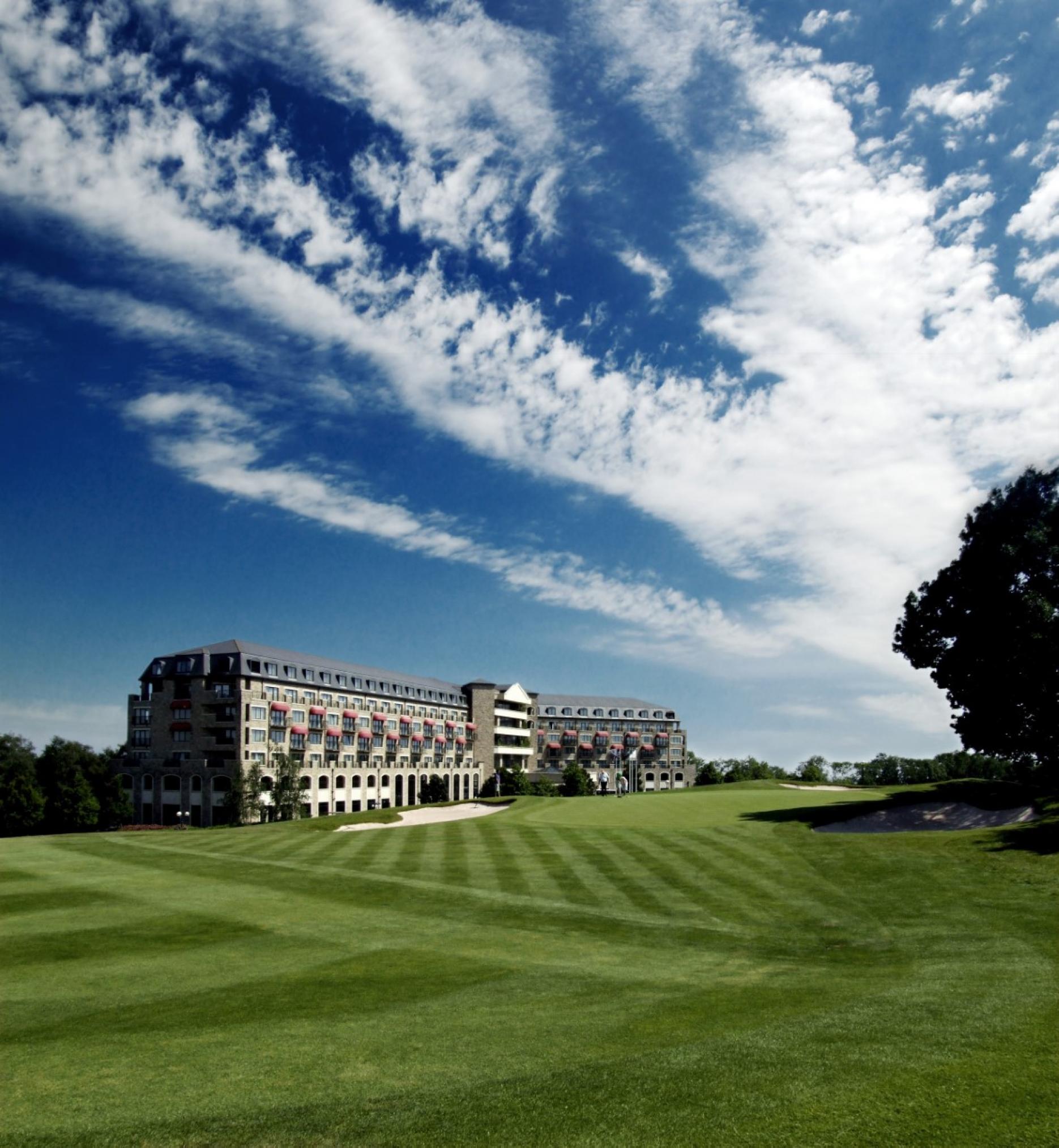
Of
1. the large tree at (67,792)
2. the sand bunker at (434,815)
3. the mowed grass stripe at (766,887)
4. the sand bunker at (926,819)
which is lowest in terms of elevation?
the mowed grass stripe at (766,887)

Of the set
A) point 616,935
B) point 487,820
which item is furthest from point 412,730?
point 616,935

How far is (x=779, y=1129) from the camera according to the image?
420 inches

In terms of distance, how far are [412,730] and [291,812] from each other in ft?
156

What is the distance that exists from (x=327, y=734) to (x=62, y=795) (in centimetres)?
3524

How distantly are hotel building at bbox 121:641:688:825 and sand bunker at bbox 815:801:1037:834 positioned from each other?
256 ft

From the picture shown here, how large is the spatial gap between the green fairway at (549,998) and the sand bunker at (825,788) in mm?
51820

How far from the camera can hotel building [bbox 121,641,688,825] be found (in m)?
112

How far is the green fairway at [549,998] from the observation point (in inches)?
454

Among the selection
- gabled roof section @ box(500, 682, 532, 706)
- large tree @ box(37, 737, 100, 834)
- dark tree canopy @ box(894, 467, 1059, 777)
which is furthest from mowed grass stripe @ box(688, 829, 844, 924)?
Answer: gabled roof section @ box(500, 682, 532, 706)

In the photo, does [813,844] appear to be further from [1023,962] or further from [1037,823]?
[1023,962]

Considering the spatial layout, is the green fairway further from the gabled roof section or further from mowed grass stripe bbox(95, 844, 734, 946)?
the gabled roof section

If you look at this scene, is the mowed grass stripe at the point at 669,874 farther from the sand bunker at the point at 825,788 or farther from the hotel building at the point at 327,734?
the hotel building at the point at 327,734

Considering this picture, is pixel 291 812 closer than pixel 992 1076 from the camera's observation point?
No

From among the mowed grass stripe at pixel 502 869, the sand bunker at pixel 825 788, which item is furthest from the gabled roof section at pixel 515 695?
the mowed grass stripe at pixel 502 869
